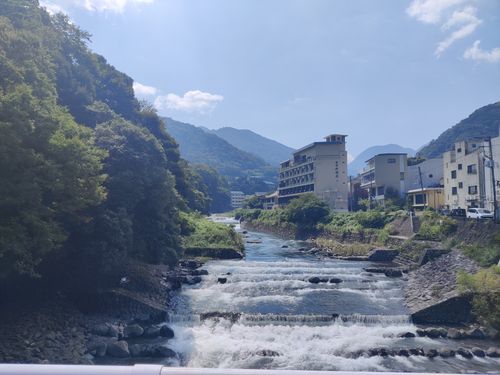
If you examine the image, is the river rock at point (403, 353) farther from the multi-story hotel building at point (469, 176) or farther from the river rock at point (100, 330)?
the multi-story hotel building at point (469, 176)

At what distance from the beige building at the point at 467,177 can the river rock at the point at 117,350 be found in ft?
102

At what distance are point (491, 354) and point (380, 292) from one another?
7.41 meters

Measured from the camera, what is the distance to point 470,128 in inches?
3590

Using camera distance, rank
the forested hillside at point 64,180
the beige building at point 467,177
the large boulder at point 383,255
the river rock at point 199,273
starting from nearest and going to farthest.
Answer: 1. the forested hillside at point 64,180
2. the river rock at point 199,273
3. the large boulder at point 383,255
4. the beige building at point 467,177

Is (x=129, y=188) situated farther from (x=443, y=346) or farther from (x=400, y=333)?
(x=443, y=346)

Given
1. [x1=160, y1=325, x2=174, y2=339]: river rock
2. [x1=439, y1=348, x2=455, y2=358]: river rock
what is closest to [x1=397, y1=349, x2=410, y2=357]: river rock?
[x1=439, y1=348, x2=455, y2=358]: river rock

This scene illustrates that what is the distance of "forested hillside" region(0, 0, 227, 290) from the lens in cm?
1173

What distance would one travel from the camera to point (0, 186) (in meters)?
11.3

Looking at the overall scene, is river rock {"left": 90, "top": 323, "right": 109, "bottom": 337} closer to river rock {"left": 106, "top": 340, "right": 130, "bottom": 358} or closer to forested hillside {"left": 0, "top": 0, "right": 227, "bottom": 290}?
river rock {"left": 106, "top": 340, "right": 130, "bottom": 358}

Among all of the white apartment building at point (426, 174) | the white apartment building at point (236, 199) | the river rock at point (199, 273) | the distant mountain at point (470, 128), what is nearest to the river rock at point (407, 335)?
the river rock at point (199, 273)

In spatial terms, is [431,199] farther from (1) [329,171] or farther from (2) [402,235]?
(1) [329,171]

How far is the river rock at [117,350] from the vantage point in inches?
494

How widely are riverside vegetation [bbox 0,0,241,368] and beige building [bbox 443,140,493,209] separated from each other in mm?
26522

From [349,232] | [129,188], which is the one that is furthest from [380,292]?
[349,232]
